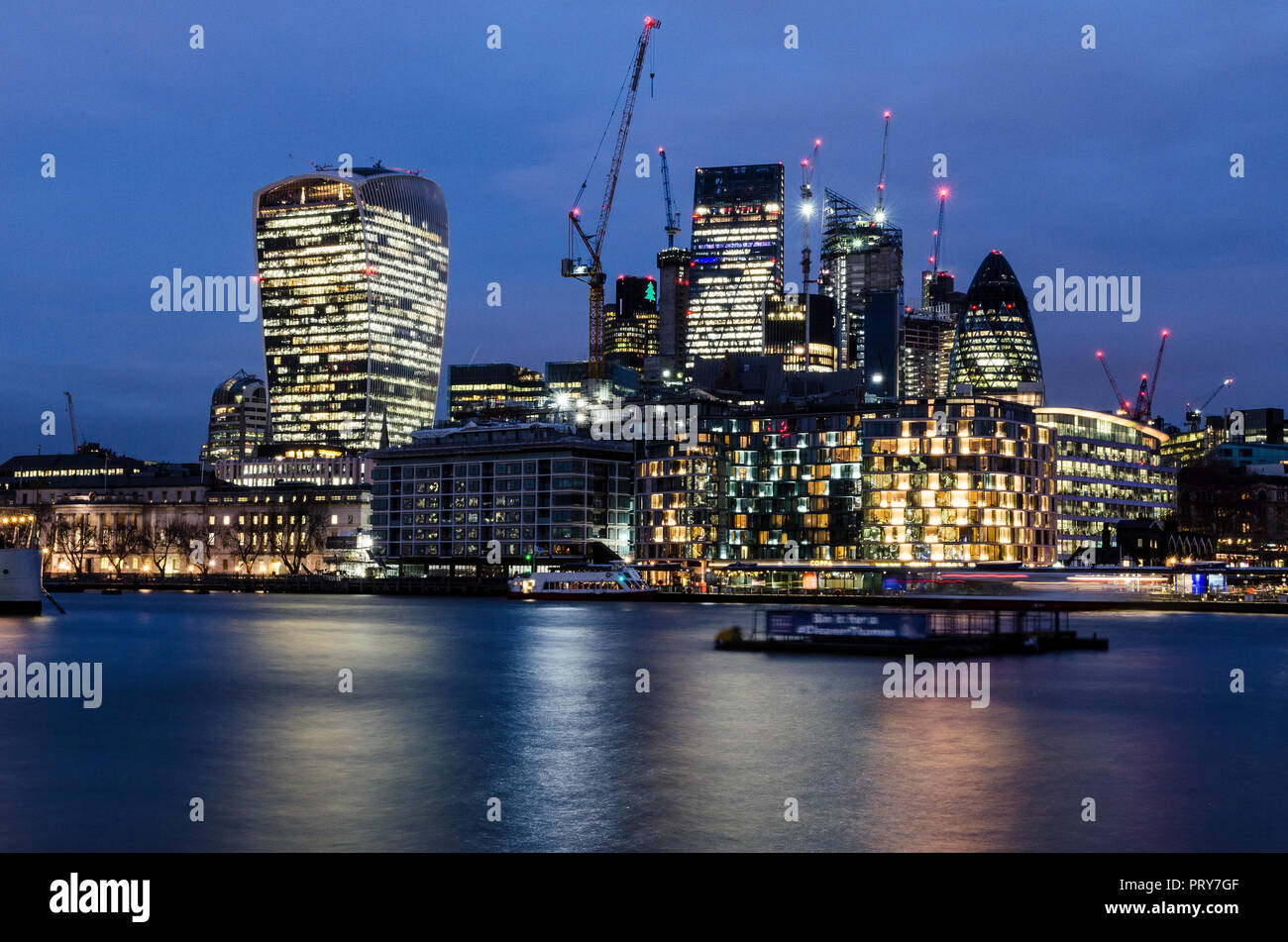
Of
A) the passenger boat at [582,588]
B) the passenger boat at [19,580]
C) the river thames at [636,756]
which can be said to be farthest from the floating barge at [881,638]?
the passenger boat at [582,588]

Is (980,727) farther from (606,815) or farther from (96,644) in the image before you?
(96,644)

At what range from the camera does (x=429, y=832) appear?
30.7 metres

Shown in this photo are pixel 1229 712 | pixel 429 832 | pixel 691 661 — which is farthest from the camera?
pixel 691 661

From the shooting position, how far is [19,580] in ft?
424

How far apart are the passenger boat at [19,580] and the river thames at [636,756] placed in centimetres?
4933

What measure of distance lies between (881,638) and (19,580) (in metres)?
87.0

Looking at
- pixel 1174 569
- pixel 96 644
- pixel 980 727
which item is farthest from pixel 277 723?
pixel 1174 569

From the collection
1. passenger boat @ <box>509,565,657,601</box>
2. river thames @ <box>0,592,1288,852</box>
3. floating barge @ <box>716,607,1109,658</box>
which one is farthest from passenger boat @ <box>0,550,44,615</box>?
passenger boat @ <box>509,565,657,601</box>

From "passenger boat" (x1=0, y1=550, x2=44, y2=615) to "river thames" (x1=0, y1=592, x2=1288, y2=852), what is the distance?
1942 inches

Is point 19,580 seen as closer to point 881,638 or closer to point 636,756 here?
point 881,638

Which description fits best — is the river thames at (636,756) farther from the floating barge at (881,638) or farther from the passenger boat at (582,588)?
the passenger boat at (582,588)

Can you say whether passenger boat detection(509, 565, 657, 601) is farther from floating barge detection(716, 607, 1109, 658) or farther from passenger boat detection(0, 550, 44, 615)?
floating barge detection(716, 607, 1109, 658)

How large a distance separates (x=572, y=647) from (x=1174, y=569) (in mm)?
124911
